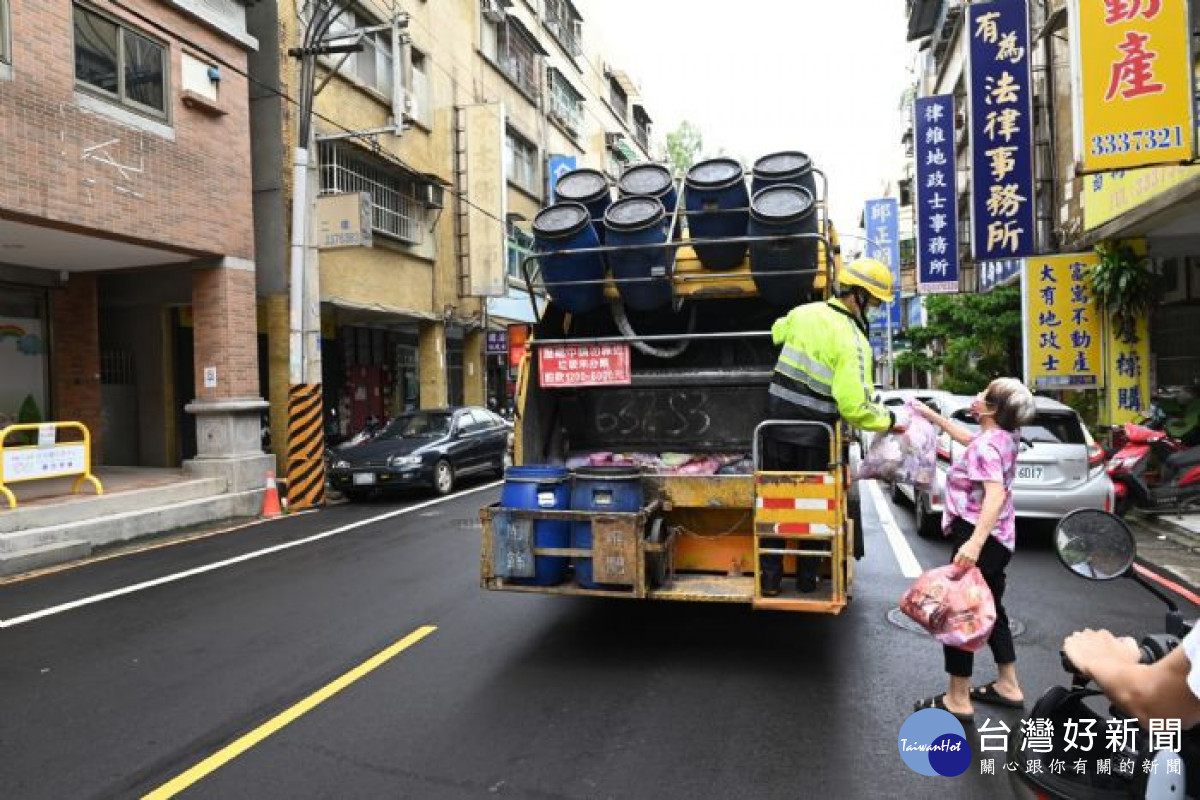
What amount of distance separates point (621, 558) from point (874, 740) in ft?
5.34

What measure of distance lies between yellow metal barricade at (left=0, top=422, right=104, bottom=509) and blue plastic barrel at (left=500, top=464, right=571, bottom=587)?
7042mm

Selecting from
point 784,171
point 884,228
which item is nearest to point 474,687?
point 784,171

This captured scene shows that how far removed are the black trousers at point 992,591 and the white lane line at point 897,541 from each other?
10.5 feet

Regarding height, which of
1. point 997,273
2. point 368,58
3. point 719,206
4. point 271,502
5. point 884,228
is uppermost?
point 368,58

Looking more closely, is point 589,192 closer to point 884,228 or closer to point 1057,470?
point 1057,470

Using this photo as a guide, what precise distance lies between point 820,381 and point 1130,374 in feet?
31.8

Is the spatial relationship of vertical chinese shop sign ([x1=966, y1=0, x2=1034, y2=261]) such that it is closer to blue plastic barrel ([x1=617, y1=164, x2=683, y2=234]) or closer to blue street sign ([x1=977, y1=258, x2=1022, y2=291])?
blue street sign ([x1=977, y1=258, x2=1022, y2=291])

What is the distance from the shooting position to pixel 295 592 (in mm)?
7219

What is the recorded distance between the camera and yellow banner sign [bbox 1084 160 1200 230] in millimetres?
10070

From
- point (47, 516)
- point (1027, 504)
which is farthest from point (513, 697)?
point (47, 516)

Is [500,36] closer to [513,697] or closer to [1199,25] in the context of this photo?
[1199,25]

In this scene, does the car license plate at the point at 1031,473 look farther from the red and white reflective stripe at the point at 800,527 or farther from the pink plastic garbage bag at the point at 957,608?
the pink plastic garbage bag at the point at 957,608

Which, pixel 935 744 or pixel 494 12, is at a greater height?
pixel 494 12

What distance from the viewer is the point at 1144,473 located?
959cm
